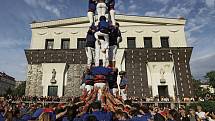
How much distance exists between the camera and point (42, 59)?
3747 cm

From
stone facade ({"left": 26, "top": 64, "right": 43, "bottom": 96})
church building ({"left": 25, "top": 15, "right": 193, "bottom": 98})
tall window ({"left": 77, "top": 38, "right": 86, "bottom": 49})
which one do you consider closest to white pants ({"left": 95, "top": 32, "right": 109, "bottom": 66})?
church building ({"left": 25, "top": 15, "right": 193, "bottom": 98})

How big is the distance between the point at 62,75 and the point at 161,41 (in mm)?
17279

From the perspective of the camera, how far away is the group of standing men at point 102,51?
11.7m

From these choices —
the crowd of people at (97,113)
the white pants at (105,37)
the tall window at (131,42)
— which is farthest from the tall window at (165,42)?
the crowd of people at (97,113)

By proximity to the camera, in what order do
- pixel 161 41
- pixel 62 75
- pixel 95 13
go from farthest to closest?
pixel 161 41 → pixel 62 75 → pixel 95 13

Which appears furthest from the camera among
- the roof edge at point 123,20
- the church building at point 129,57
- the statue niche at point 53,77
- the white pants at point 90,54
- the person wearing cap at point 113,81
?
the roof edge at point 123,20

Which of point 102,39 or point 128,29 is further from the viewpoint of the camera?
point 128,29

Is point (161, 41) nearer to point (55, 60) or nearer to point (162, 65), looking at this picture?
point (162, 65)

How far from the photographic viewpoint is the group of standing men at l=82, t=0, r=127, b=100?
11.7 metres

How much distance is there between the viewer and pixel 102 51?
12156 millimetres

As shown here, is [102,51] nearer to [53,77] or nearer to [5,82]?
[53,77]

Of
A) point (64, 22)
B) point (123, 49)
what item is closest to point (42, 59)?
point (64, 22)

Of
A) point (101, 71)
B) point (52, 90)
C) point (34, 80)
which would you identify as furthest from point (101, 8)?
point (34, 80)

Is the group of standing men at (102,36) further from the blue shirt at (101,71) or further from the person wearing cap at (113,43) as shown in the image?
the blue shirt at (101,71)
